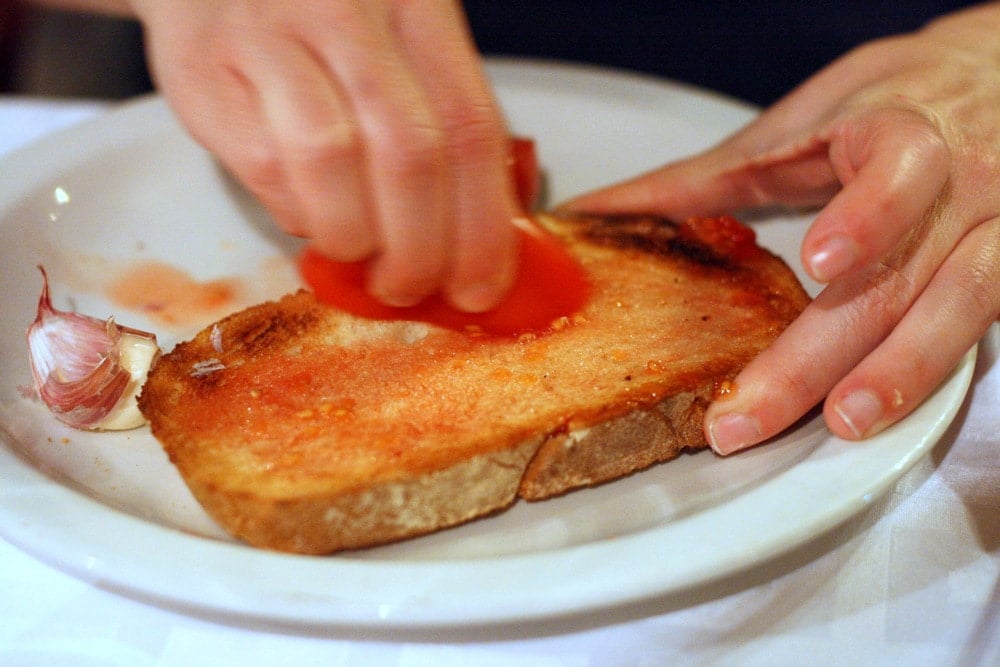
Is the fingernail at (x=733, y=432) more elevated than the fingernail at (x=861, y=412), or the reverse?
the fingernail at (x=861, y=412)

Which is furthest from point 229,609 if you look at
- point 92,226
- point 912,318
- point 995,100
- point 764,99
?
point 764,99

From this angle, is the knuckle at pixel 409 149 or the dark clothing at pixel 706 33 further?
the dark clothing at pixel 706 33

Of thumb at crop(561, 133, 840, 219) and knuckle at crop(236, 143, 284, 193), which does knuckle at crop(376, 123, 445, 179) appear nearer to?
knuckle at crop(236, 143, 284, 193)

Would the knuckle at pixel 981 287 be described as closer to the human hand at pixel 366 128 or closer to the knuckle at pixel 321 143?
the human hand at pixel 366 128

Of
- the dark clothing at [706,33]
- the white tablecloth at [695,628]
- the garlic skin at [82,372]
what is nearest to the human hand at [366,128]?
the garlic skin at [82,372]

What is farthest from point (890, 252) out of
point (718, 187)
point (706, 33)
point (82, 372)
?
point (706, 33)

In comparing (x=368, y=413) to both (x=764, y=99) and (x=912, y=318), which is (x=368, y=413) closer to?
(x=912, y=318)

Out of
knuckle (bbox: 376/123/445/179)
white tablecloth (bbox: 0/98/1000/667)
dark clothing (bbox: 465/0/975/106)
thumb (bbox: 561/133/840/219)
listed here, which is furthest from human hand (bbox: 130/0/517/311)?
dark clothing (bbox: 465/0/975/106)
